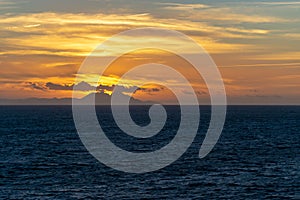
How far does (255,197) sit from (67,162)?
43.1 m

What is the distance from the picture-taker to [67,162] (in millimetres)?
101125

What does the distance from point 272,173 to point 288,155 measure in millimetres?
25771

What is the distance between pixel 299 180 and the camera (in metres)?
81.0

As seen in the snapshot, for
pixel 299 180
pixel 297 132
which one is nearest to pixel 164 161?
pixel 299 180

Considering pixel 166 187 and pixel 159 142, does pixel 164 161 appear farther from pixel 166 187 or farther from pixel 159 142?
pixel 159 142

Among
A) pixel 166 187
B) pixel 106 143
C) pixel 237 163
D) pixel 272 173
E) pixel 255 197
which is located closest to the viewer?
pixel 255 197

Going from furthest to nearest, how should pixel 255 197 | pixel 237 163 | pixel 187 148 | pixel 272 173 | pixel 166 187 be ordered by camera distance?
pixel 187 148
pixel 237 163
pixel 272 173
pixel 166 187
pixel 255 197

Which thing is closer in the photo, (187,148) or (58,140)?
(187,148)

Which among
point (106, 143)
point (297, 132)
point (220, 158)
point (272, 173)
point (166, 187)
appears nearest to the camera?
point (166, 187)

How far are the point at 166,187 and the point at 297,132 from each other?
366ft

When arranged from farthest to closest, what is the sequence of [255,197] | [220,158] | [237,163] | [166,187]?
1. [220,158]
2. [237,163]
3. [166,187]
4. [255,197]

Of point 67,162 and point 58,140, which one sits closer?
point 67,162

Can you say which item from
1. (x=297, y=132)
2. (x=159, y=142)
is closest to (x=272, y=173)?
(x=159, y=142)

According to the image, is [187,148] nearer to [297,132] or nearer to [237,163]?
[237,163]
